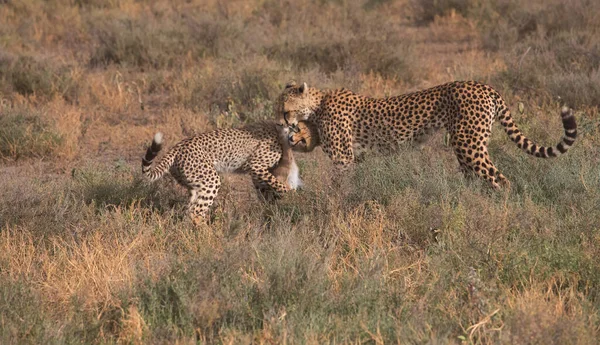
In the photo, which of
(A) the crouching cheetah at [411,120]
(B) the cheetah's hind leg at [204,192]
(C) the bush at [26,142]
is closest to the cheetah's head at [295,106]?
(A) the crouching cheetah at [411,120]

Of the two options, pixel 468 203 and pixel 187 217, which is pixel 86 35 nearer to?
pixel 187 217

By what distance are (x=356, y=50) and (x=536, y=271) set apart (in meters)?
5.81

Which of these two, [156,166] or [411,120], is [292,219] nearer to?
[156,166]

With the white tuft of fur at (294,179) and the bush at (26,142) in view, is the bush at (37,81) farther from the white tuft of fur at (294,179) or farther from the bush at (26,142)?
the white tuft of fur at (294,179)

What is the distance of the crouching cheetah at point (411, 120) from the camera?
5.56 metres

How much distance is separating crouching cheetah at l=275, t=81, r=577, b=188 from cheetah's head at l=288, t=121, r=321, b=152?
17 mm

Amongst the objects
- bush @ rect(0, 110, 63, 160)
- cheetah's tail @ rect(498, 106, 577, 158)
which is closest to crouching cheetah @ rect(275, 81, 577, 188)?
cheetah's tail @ rect(498, 106, 577, 158)

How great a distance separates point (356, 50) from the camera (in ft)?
31.6

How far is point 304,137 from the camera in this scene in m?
6.23

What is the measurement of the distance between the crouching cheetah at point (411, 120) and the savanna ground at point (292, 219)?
0.58 ft

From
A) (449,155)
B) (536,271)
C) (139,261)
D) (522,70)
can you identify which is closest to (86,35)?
(522,70)

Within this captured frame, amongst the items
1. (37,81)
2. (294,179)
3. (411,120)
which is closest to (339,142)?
(294,179)

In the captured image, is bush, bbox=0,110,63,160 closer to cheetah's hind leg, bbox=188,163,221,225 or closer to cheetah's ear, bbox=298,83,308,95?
cheetah's hind leg, bbox=188,163,221,225

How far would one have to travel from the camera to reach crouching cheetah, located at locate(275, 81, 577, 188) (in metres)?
5.56
